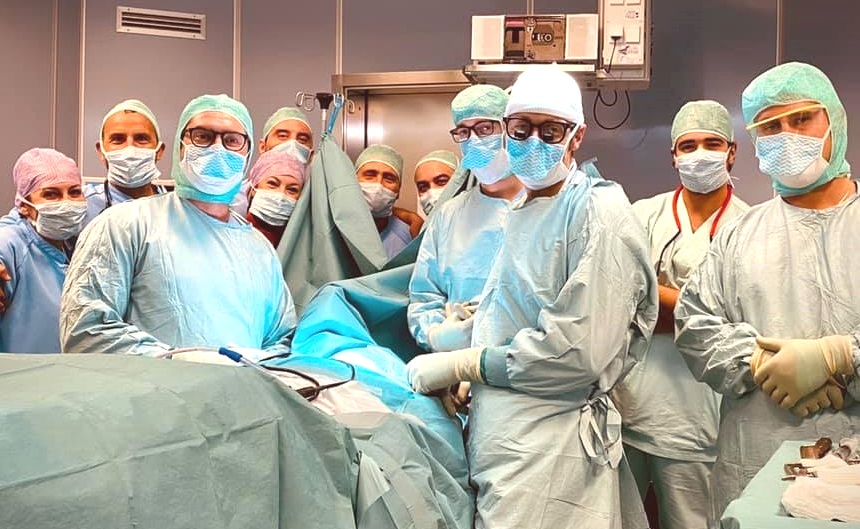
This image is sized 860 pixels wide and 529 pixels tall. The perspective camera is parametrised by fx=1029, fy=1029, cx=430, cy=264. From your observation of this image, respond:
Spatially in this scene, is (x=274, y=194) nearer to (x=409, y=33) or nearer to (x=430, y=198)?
(x=430, y=198)

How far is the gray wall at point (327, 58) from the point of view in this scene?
5383mm

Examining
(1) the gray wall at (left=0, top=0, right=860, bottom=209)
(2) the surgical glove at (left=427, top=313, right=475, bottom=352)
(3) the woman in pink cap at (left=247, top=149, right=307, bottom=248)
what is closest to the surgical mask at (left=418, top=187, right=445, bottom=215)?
(3) the woman in pink cap at (left=247, top=149, right=307, bottom=248)

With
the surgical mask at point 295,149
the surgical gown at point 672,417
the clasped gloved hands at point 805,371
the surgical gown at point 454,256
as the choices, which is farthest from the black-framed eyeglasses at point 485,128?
the clasped gloved hands at point 805,371

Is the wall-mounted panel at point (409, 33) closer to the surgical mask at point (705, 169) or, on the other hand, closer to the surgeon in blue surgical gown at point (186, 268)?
the surgical mask at point (705, 169)

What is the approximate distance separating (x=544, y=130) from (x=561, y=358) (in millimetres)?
567

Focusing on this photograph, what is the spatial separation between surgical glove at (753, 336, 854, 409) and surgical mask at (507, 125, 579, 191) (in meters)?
0.67

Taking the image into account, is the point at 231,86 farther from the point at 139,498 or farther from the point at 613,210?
the point at 139,498

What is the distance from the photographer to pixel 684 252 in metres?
3.02

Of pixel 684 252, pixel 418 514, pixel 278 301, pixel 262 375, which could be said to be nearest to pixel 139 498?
pixel 262 375

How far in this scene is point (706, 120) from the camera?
10.3 ft

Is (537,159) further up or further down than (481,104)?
further down

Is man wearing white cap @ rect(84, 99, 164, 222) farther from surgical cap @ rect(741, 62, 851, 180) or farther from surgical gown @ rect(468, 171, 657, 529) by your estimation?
surgical cap @ rect(741, 62, 851, 180)

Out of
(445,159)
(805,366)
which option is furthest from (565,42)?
(805,366)

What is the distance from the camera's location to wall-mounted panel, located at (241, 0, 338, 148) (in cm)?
574
